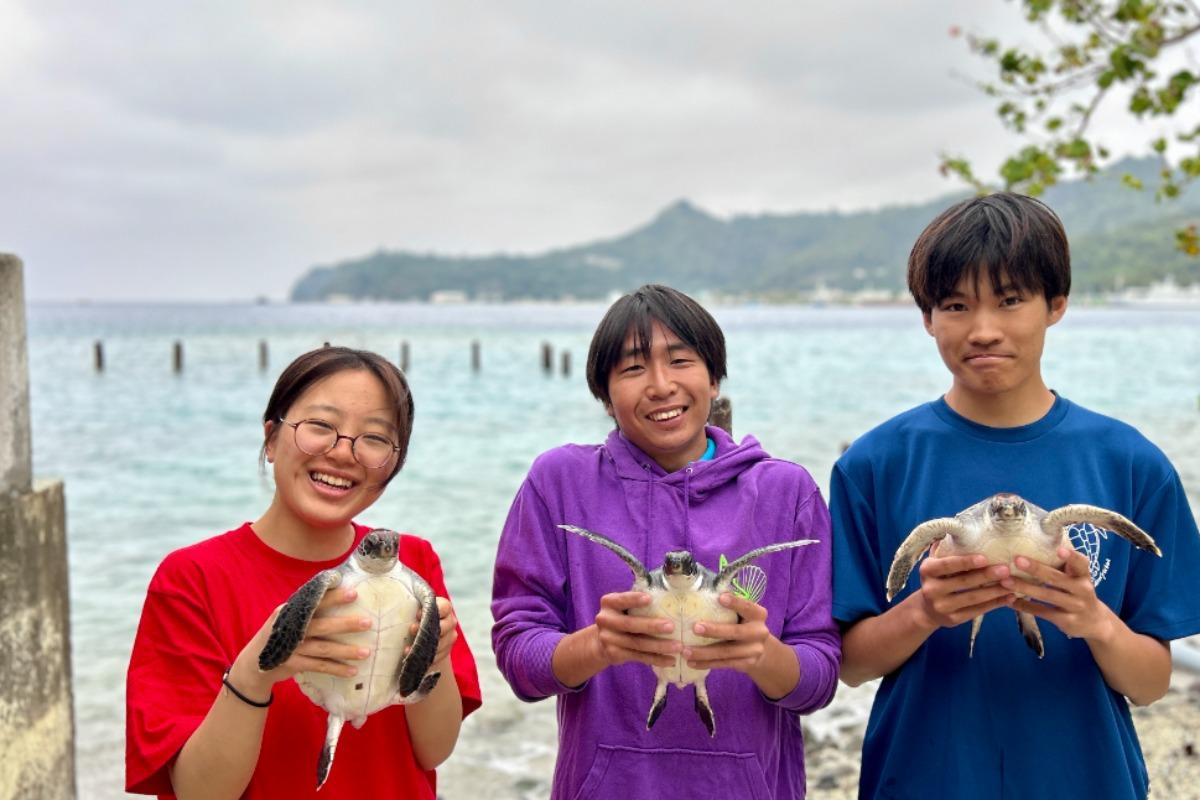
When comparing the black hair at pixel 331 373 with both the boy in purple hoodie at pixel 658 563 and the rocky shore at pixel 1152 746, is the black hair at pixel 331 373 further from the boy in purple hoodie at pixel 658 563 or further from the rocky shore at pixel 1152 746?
the rocky shore at pixel 1152 746

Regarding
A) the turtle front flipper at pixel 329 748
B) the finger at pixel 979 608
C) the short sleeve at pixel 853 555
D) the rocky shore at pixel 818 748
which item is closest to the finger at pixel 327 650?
the turtle front flipper at pixel 329 748

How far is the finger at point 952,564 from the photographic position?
6.52 feet

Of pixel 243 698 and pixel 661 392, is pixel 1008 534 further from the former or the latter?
pixel 243 698

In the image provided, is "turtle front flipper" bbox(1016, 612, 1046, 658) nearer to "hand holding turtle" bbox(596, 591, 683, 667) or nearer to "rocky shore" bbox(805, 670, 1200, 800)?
"hand holding turtle" bbox(596, 591, 683, 667)

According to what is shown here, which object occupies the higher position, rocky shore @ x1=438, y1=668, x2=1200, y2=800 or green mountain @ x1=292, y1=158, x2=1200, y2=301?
green mountain @ x1=292, y1=158, x2=1200, y2=301

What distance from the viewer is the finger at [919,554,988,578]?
Answer: 199 cm

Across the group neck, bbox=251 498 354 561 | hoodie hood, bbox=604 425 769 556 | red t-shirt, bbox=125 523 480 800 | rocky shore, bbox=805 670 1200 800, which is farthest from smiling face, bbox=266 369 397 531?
rocky shore, bbox=805 670 1200 800

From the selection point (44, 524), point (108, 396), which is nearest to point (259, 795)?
point (44, 524)

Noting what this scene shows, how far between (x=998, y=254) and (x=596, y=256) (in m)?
186

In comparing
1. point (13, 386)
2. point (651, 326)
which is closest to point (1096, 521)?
point (651, 326)

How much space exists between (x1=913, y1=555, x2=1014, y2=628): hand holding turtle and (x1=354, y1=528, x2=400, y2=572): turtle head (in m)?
1.11

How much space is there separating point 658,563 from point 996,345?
0.94 metres

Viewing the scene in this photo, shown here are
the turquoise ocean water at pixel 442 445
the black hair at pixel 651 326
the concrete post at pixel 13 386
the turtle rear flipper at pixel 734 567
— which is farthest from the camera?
the turquoise ocean water at pixel 442 445

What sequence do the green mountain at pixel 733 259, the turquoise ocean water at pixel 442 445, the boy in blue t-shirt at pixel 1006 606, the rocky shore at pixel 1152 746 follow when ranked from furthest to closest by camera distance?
1. the green mountain at pixel 733 259
2. the turquoise ocean water at pixel 442 445
3. the rocky shore at pixel 1152 746
4. the boy in blue t-shirt at pixel 1006 606
